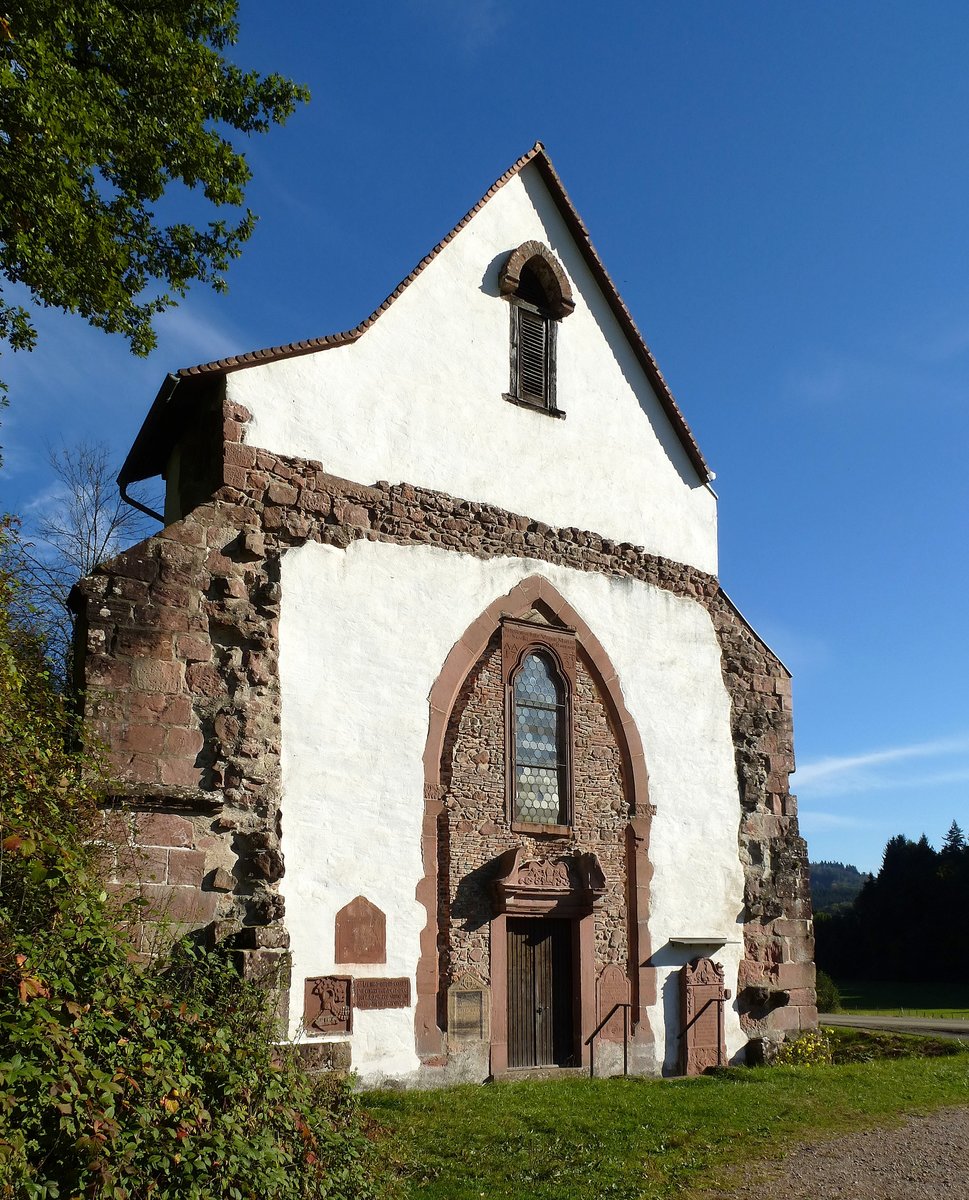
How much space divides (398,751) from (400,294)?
5.49 metres

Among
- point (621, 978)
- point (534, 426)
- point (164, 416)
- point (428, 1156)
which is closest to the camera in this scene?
point (428, 1156)

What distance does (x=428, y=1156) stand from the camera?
28.3ft

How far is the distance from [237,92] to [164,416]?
3.47 metres

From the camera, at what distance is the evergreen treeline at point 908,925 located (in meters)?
48.0

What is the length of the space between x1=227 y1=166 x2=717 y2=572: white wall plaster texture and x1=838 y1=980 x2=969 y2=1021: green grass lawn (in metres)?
22.4

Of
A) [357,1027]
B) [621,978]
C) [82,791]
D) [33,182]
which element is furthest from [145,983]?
[621,978]

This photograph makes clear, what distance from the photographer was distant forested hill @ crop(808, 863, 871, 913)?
129625mm

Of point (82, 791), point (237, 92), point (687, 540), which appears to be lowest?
point (82, 791)

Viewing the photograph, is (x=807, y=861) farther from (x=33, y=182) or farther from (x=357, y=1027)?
(x=33, y=182)

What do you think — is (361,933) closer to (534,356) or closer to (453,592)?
(453,592)

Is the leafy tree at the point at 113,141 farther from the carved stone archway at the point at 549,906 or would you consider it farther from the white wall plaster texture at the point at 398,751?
the carved stone archway at the point at 549,906

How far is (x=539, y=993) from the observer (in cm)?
1307

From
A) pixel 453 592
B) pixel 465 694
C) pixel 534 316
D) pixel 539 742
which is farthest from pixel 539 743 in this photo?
pixel 534 316

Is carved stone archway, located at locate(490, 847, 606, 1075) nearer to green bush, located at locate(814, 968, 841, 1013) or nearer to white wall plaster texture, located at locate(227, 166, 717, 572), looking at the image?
white wall plaster texture, located at locate(227, 166, 717, 572)
